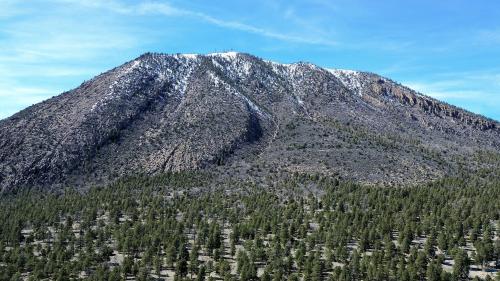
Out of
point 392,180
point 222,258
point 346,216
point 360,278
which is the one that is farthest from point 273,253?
point 392,180

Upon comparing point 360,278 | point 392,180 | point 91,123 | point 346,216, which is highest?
point 91,123

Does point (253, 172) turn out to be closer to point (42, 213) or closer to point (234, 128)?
point (234, 128)

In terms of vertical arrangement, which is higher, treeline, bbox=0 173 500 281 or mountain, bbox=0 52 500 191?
mountain, bbox=0 52 500 191

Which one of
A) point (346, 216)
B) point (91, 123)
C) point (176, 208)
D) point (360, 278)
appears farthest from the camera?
point (91, 123)

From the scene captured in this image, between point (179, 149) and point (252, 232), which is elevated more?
point (179, 149)

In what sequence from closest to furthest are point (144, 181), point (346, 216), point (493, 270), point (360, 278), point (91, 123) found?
point (360, 278), point (493, 270), point (346, 216), point (144, 181), point (91, 123)

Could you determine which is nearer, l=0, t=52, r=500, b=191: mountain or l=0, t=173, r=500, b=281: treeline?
l=0, t=173, r=500, b=281: treeline

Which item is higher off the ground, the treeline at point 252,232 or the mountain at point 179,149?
the mountain at point 179,149

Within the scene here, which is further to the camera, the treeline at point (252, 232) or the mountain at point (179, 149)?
the mountain at point (179, 149)

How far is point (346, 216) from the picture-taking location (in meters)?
116

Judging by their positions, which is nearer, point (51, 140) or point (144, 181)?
point (144, 181)

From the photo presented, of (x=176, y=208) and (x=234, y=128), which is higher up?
(x=234, y=128)

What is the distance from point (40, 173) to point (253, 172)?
64.0 m

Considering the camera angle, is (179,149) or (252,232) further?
(179,149)
